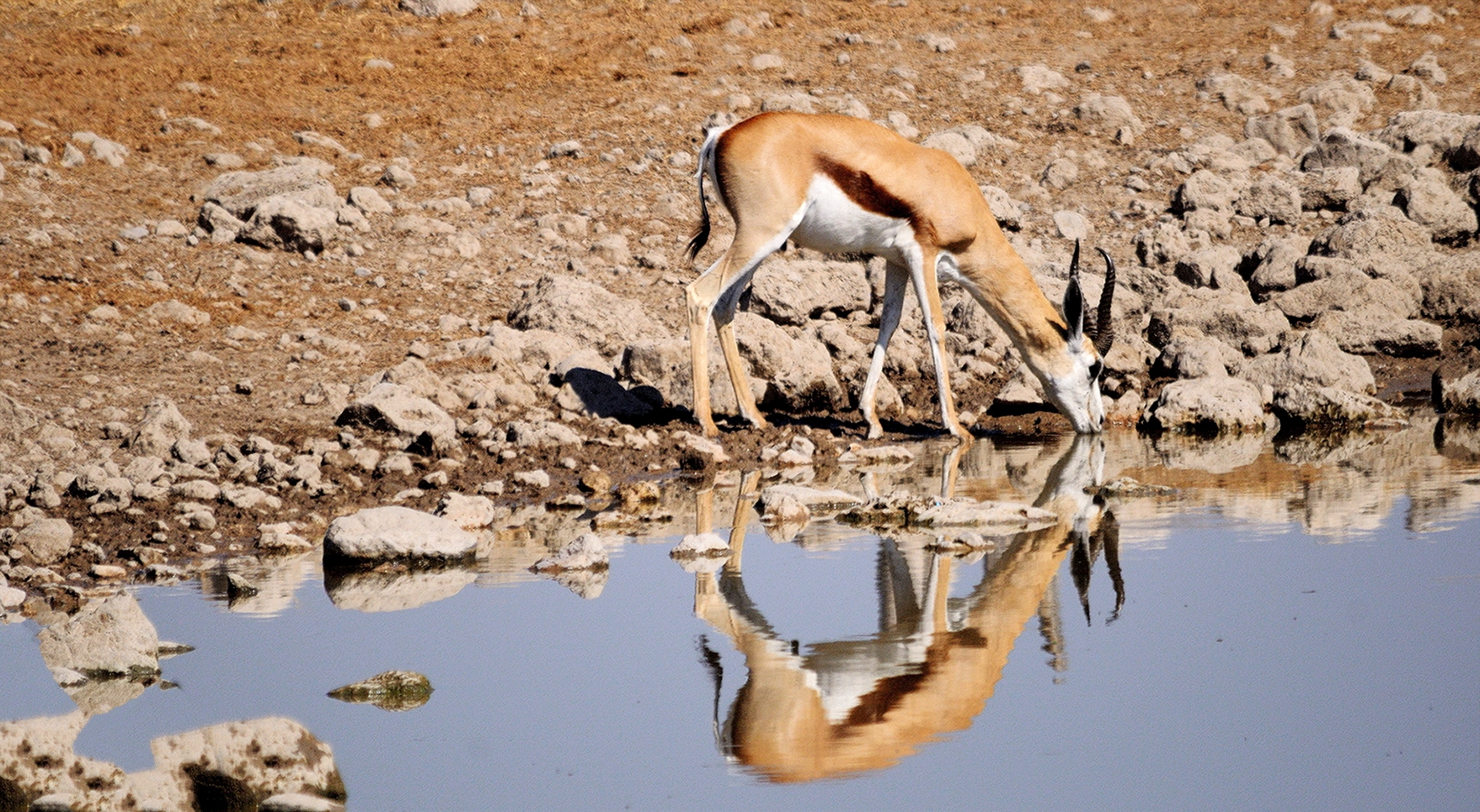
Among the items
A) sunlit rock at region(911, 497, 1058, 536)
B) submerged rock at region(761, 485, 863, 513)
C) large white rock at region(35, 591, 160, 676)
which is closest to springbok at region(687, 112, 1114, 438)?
submerged rock at region(761, 485, 863, 513)

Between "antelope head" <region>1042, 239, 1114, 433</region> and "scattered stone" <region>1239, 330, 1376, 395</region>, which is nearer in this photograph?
"antelope head" <region>1042, 239, 1114, 433</region>

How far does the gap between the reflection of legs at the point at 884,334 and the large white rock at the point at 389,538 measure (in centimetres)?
392

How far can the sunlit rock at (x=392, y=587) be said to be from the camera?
20.0ft

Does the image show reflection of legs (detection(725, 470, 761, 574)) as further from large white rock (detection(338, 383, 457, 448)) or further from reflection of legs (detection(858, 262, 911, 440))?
large white rock (detection(338, 383, 457, 448))

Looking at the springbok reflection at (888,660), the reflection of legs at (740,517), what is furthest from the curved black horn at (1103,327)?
the springbok reflection at (888,660)

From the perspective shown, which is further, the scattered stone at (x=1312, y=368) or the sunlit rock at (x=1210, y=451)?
the scattered stone at (x=1312, y=368)

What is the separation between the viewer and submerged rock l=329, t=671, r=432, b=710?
4805mm

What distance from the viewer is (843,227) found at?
9781mm

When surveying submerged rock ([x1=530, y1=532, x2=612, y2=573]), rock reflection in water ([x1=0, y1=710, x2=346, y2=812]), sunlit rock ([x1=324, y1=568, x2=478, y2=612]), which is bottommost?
rock reflection in water ([x1=0, y1=710, x2=346, y2=812])

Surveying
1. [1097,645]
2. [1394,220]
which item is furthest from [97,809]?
[1394,220]

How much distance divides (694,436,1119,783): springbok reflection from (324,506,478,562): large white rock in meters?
1.24

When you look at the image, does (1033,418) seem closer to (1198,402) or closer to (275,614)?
(1198,402)

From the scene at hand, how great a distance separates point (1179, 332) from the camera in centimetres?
1193

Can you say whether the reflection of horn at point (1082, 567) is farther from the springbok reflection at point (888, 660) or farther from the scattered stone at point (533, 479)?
the scattered stone at point (533, 479)
